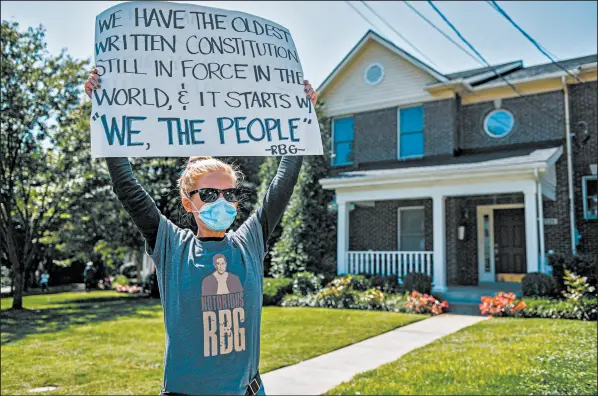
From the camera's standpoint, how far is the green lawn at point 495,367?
4875mm

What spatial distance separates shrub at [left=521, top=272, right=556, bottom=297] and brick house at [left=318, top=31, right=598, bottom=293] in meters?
0.81

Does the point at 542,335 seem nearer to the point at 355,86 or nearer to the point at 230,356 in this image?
the point at 230,356

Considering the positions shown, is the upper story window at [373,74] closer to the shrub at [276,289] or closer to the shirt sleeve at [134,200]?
the shrub at [276,289]

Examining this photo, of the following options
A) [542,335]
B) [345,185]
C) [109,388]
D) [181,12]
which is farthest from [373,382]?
[345,185]

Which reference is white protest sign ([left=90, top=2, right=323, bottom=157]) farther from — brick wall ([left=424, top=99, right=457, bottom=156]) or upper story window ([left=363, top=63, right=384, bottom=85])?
upper story window ([left=363, top=63, right=384, bottom=85])

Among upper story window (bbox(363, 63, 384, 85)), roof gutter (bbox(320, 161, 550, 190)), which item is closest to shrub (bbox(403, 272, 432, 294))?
roof gutter (bbox(320, 161, 550, 190))

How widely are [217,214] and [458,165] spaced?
11966mm

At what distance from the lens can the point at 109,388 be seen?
5.18 metres

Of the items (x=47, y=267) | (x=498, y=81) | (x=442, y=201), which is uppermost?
(x=498, y=81)

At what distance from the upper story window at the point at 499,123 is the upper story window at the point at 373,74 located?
11.5ft

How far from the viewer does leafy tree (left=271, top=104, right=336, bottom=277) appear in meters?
14.7

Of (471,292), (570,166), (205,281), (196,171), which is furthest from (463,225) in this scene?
(205,281)

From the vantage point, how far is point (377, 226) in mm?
16188

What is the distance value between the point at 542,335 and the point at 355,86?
440 inches
